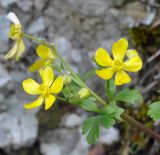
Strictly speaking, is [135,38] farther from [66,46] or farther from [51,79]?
[51,79]

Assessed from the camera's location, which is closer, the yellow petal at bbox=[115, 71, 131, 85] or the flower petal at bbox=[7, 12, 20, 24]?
the yellow petal at bbox=[115, 71, 131, 85]

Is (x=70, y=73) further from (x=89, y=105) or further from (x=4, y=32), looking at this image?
(x=4, y=32)

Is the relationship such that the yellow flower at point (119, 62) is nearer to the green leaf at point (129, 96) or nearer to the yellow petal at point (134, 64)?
the yellow petal at point (134, 64)

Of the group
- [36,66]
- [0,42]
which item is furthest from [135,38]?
[36,66]

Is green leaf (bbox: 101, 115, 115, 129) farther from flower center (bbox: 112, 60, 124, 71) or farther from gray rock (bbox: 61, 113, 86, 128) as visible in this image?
gray rock (bbox: 61, 113, 86, 128)

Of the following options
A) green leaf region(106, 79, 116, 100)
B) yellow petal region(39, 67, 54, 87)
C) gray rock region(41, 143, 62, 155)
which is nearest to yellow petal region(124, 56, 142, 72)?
green leaf region(106, 79, 116, 100)

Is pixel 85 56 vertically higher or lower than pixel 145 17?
lower
